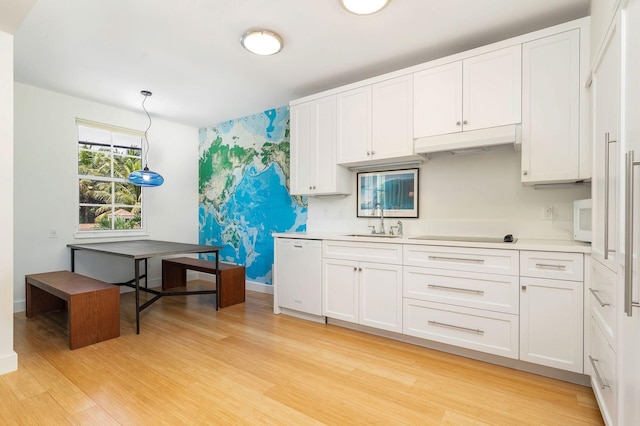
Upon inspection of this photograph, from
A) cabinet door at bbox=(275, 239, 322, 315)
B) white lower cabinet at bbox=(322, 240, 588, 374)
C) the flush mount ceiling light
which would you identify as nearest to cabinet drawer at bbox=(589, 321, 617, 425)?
white lower cabinet at bbox=(322, 240, 588, 374)

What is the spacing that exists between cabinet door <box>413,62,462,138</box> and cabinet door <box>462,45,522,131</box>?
0.06 metres

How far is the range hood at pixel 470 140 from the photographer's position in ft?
7.97

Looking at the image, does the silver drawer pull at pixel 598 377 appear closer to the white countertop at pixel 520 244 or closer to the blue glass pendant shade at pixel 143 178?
the white countertop at pixel 520 244

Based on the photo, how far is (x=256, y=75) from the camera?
3398 millimetres

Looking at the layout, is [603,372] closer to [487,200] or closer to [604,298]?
[604,298]

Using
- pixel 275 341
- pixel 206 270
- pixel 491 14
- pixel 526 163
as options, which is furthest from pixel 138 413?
pixel 491 14

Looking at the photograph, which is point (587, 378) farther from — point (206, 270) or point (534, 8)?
point (206, 270)

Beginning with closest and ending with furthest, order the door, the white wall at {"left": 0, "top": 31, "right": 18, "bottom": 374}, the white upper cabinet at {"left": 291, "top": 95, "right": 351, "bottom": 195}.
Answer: the door → the white wall at {"left": 0, "top": 31, "right": 18, "bottom": 374} → the white upper cabinet at {"left": 291, "top": 95, "right": 351, "bottom": 195}

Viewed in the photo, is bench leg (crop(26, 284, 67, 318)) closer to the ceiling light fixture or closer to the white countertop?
the white countertop

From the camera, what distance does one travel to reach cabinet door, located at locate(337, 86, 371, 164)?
3176mm

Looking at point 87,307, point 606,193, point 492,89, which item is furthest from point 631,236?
point 87,307

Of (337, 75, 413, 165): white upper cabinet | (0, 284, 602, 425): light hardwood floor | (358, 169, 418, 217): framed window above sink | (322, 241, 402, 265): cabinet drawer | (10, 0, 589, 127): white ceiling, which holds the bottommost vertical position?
(0, 284, 602, 425): light hardwood floor

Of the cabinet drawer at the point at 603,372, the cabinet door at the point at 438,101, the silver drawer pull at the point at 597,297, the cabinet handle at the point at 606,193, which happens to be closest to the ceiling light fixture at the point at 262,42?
the cabinet door at the point at 438,101

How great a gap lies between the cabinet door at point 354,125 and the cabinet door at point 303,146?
1.16 ft
